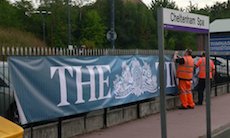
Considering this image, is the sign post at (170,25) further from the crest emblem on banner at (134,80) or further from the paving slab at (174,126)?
the crest emblem on banner at (134,80)

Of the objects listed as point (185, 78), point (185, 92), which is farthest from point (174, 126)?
point (185, 78)

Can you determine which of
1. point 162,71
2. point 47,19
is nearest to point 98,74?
point 162,71

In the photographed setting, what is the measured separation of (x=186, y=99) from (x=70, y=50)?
584cm

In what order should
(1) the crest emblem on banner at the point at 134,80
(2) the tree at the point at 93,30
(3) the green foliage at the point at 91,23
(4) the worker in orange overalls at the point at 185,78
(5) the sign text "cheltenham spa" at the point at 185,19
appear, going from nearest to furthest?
1. (5) the sign text "cheltenham spa" at the point at 185,19
2. (1) the crest emblem on banner at the point at 134,80
3. (4) the worker in orange overalls at the point at 185,78
4. (3) the green foliage at the point at 91,23
5. (2) the tree at the point at 93,30

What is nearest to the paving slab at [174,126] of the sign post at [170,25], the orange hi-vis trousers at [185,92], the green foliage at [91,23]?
the orange hi-vis trousers at [185,92]

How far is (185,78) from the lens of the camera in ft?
47.2

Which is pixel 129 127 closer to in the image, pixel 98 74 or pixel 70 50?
pixel 98 74

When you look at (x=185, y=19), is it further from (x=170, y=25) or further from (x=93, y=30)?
(x=93, y=30)

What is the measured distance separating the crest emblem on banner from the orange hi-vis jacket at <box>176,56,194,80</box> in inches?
58.5

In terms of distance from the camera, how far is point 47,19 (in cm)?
6606

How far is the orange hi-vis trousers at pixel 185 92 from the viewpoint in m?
14.2

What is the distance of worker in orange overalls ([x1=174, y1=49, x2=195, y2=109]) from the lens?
1423cm

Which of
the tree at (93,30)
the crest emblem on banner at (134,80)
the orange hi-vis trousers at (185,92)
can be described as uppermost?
the tree at (93,30)

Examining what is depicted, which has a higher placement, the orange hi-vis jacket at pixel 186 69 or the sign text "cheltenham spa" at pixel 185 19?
the sign text "cheltenham spa" at pixel 185 19
